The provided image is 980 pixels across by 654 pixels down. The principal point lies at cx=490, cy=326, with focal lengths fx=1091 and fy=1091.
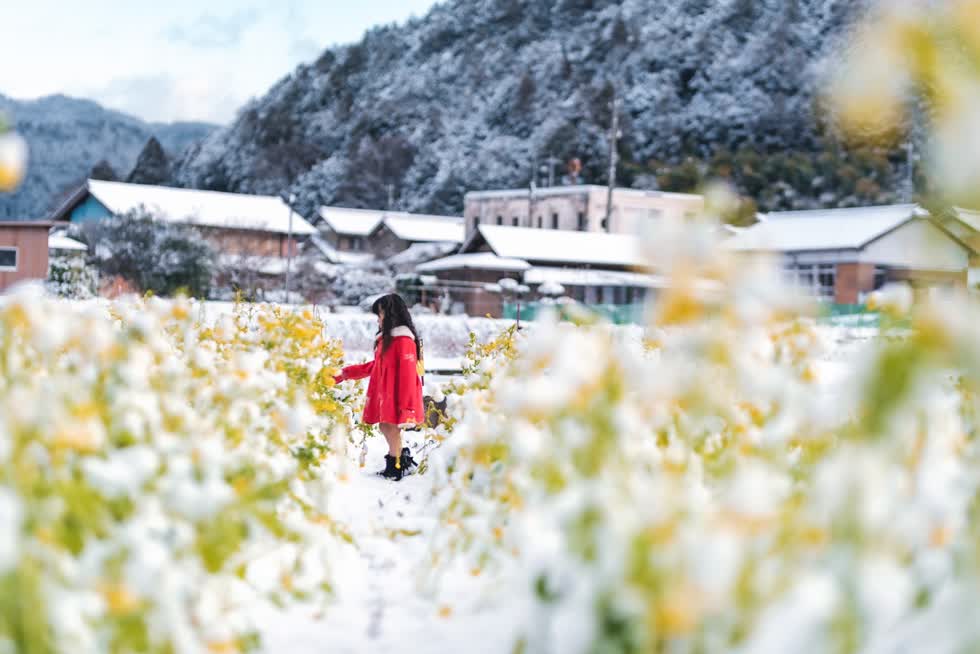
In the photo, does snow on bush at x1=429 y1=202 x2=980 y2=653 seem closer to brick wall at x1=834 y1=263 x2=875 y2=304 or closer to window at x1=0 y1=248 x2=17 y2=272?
window at x1=0 y1=248 x2=17 y2=272

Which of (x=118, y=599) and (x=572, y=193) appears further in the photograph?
(x=572, y=193)

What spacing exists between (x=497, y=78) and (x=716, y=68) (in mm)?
23790

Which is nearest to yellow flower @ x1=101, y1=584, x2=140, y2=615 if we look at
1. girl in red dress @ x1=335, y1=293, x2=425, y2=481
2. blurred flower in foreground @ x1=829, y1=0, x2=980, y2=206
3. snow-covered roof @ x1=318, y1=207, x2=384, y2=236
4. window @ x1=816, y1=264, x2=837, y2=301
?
blurred flower in foreground @ x1=829, y1=0, x2=980, y2=206

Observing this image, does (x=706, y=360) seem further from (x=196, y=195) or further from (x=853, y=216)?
(x=196, y=195)

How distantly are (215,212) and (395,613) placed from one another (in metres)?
44.4

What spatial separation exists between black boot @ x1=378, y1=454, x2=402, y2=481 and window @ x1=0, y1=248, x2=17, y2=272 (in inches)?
961

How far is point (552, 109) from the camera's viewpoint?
3462 inches

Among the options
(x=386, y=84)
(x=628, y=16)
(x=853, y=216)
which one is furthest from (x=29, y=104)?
(x=853, y=216)

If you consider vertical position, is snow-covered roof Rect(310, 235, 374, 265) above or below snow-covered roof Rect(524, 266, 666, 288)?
above

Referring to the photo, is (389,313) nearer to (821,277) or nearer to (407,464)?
(407,464)

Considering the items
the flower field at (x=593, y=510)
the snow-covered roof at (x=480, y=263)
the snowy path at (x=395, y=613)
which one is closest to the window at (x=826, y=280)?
the snow-covered roof at (x=480, y=263)

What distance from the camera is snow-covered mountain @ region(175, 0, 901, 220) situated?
72188mm

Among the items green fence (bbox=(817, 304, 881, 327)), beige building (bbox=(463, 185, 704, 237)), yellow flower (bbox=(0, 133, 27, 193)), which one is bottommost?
green fence (bbox=(817, 304, 881, 327))

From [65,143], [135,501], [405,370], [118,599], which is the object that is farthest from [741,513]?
[65,143]
